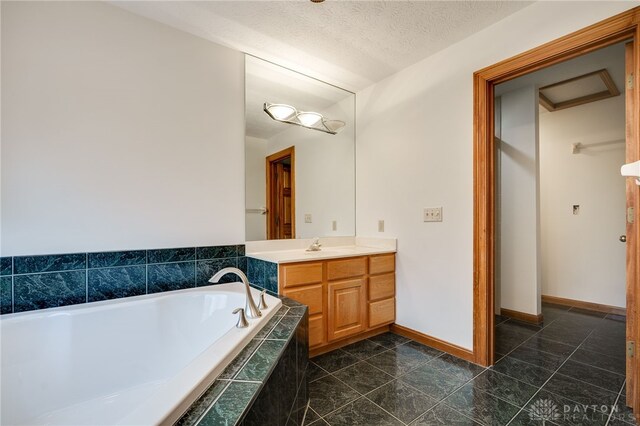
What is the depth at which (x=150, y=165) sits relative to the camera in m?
1.88

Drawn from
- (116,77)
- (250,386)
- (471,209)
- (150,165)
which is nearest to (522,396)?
(471,209)

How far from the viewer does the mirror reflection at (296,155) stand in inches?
92.4

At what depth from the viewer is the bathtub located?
121 cm

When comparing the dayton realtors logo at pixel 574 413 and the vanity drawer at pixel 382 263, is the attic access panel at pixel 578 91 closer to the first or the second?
the vanity drawer at pixel 382 263

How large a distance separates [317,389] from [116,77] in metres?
2.30

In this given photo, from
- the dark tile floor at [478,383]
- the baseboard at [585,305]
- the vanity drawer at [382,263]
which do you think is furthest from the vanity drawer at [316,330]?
the baseboard at [585,305]

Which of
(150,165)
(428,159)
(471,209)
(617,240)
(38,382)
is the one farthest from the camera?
(617,240)

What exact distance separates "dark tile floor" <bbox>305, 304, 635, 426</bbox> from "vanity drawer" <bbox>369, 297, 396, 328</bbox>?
5.8 inches

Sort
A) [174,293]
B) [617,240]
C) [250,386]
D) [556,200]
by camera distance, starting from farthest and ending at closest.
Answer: [556,200] < [617,240] < [174,293] < [250,386]

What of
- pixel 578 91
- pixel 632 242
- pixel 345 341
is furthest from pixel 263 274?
pixel 578 91

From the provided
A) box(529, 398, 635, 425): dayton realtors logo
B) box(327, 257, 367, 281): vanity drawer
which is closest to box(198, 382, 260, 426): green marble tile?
box(327, 257, 367, 281): vanity drawer

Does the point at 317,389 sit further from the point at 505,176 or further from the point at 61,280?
the point at 505,176

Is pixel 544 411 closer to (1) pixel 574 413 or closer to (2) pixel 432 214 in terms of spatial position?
(1) pixel 574 413

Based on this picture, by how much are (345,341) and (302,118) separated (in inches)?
79.4
